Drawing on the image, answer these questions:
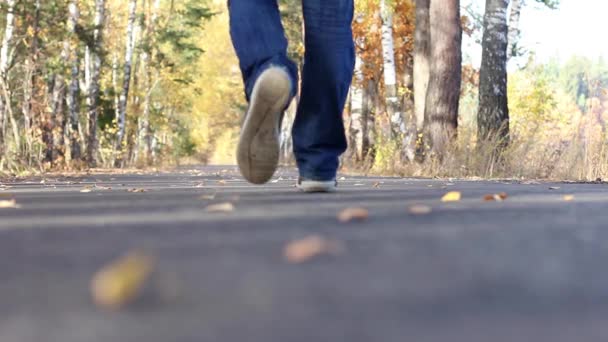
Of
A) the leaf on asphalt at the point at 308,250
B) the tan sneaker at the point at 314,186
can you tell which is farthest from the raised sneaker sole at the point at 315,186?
the leaf on asphalt at the point at 308,250

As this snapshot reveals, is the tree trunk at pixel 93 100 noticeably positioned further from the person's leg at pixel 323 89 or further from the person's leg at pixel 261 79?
the person's leg at pixel 261 79

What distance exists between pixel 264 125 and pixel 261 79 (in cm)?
22

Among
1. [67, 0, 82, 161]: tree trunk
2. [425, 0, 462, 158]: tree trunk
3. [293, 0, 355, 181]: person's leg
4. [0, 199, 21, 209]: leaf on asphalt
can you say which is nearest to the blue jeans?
[293, 0, 355, 181]: person's leg

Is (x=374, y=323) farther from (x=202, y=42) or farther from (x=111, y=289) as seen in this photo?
(x=202, y=42)

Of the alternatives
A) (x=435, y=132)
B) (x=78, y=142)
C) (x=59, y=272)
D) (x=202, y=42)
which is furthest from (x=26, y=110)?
(x=202, y=42)

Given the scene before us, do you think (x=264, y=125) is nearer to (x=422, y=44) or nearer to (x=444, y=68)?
(x=444, y=68)

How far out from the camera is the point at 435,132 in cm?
1265

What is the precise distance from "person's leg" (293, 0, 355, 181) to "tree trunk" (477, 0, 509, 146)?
303 inches

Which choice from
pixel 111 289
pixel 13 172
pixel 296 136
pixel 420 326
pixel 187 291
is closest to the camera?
pixel 420 326

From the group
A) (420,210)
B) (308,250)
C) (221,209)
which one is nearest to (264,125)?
(221,209)

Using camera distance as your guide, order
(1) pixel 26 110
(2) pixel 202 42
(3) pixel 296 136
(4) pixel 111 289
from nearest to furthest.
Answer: (4) pixel 111 289 → (3) pixel 296 136 → (1) pixel 26 110 → (2) pixel 202 42

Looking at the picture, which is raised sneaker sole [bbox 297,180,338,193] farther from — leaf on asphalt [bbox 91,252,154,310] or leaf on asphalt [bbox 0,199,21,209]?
leaf on asphalt [bbox 91,252,154,310]

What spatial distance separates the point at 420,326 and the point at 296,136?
10.6 feet

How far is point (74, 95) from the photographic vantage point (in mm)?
19297
